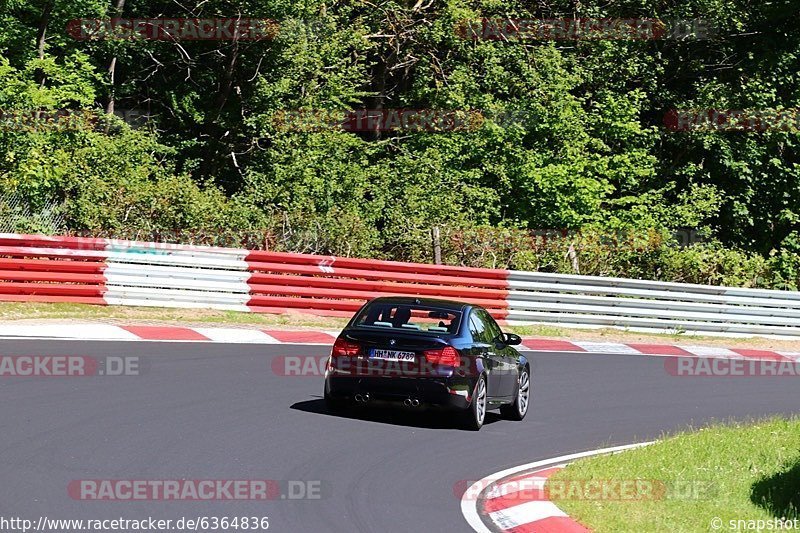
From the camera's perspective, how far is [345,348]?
13.1m

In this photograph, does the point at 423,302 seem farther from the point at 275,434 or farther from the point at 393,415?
the point at 275,434

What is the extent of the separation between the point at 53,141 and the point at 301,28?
8.00 m

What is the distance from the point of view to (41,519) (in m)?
7.84

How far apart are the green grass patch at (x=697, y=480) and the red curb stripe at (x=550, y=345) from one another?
801 centimetres

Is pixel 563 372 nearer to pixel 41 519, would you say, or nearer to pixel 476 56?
pixel 41 519

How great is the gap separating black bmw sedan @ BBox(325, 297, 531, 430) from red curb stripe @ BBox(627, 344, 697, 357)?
10.5 m

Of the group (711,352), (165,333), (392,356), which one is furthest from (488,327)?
(711,352)

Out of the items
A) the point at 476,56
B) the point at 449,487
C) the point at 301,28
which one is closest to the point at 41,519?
the point at 449,487

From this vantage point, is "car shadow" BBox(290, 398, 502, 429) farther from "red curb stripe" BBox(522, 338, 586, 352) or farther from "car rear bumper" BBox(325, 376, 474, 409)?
"red curb stripe" BBox(522, 338, 586, 352)

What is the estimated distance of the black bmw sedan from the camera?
13.0 m

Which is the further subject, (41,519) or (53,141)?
(53,141)

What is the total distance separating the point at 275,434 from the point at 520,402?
4.13 meters

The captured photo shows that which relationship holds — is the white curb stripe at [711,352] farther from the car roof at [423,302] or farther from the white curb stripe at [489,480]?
the car roof at [423,302]

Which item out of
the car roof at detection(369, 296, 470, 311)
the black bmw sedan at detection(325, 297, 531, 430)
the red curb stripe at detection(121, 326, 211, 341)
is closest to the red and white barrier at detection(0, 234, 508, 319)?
the red curb stripe at detection(121, 326, 211, 341)
